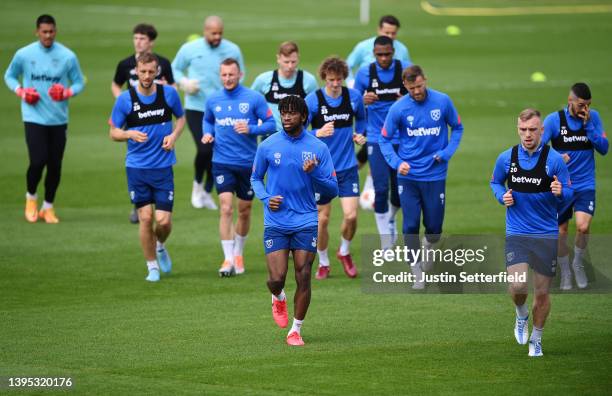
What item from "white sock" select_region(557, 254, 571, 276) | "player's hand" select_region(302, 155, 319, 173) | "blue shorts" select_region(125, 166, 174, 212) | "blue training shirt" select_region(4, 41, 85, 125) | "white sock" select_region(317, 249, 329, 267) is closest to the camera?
"player's hand" select_region(302, 155, 319, 173)

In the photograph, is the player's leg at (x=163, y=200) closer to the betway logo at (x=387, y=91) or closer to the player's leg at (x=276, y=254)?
the betway logo at (x=387, y=91)

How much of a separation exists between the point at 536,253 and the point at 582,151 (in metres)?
3.07

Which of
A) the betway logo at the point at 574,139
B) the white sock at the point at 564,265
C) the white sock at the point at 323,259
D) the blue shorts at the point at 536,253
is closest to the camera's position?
the blue shorts at the point at 536,253

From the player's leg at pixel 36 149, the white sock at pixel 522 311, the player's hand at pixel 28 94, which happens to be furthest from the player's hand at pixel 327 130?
the player's leg at pixel 36 149

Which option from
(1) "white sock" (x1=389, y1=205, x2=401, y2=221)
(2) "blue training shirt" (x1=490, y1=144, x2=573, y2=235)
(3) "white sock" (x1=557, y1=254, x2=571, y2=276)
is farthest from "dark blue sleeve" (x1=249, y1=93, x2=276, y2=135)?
(2) "blue training shirt" (x1=490, y1=144, x2=573, y2=235)

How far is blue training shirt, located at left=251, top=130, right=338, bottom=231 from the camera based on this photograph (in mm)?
11344

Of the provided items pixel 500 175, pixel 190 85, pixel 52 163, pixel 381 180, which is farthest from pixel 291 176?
pixel 190 85

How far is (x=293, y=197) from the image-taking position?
450 inches

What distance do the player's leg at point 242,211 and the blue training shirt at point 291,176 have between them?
3.33 meters

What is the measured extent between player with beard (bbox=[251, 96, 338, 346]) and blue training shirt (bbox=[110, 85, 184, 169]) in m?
3.15

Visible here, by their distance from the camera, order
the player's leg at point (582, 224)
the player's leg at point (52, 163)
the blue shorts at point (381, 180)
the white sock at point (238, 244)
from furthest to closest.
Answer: the player's leg at point (52, 163) < the blue shorts at point (381, 180) < the white sock at point (238, 244) < the player's leg at point (582, 224)

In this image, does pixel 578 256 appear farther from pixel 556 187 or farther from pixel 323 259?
pixel 556 187

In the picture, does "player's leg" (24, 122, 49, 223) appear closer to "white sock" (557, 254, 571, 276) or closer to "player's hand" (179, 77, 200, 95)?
"player's hand" (179, 77, 200, 95)

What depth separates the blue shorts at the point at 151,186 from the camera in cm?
1431
